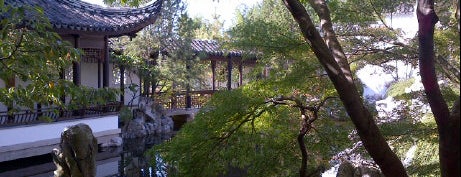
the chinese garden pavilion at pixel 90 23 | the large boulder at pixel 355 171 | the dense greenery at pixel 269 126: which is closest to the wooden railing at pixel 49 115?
the chinese garden pavilion at pixel 90 23

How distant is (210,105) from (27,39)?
1.25 meters

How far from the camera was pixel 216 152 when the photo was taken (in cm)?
321

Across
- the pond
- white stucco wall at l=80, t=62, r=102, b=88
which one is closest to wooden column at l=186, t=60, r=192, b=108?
white stucco wall at l=80, t=62, r=102, b=88

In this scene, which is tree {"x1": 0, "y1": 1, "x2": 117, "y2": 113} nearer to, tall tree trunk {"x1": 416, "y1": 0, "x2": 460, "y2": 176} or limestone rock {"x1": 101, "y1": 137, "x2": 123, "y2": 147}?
tall tree trunk {"x1": 416, "y1": 0, "x2": 460, "y2": 176}

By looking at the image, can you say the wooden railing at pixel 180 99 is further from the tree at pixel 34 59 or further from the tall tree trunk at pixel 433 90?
the tall tree trunk at pixel 433 90

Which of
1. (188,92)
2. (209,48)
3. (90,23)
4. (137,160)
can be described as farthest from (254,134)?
(209,48)

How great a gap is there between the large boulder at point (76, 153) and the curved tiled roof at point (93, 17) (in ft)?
16.9

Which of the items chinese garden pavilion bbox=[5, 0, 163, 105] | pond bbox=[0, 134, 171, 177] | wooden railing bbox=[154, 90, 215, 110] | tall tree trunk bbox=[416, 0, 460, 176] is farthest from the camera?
wooden railing bbox=[154, 90, 215, 110]

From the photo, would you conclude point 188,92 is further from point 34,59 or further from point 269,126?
point 34,59

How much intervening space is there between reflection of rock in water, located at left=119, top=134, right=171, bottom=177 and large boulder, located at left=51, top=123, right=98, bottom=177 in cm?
203

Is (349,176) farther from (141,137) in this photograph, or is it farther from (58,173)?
(141,137)

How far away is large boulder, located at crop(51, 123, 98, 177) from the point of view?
4676 mm

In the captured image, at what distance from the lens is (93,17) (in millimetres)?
11156

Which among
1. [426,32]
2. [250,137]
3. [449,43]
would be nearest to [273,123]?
[250,137]
